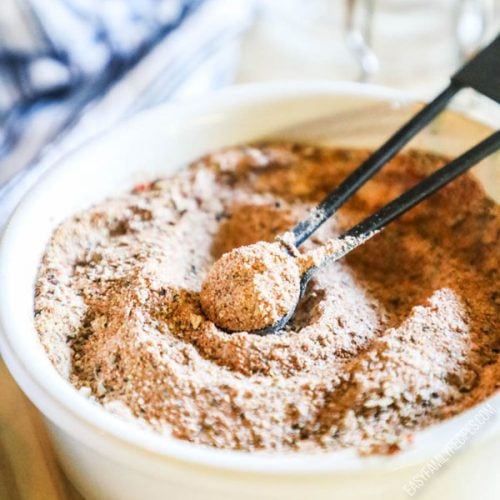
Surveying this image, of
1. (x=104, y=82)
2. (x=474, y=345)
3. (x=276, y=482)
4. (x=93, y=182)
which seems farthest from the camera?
(x=104, y=82)

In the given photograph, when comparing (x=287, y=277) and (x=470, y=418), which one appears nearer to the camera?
(x=470, y=418)

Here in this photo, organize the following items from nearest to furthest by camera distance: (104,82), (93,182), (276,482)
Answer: (276,482) → (93,182) → (104,82)

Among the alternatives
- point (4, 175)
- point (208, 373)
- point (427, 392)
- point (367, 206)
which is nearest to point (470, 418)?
point (427, 392)

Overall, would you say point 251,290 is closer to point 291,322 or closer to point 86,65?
point 291,322

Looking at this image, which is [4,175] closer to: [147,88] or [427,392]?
[147,88]

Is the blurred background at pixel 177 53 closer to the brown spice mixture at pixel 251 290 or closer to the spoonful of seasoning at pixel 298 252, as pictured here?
the spoonful of seasoning at pixel 298 252

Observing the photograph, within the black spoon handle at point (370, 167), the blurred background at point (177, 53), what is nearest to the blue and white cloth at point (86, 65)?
the blurred background at point (177, 53)
